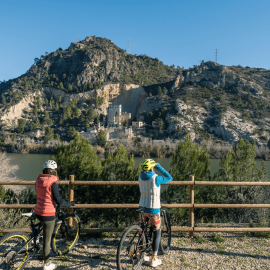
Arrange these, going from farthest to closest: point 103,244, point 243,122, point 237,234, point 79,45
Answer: point 79,45 → point 243,122 → point 237,234 → point 103,244

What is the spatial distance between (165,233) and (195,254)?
583 millimetres

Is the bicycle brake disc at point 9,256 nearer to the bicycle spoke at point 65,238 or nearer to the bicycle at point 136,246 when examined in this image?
the bicycle spoke at point 65,238

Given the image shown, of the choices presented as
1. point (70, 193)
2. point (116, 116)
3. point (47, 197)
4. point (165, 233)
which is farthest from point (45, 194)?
point (116, 116)

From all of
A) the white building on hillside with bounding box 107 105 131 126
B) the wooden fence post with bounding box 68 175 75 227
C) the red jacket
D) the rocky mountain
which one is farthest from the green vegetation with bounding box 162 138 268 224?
the white building on hillside with bounding box 107 105 131 126

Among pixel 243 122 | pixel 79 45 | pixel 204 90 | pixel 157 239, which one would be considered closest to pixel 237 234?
pixel 157 239

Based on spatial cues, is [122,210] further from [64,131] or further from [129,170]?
[64,131]

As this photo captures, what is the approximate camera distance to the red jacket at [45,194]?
8.93 feet

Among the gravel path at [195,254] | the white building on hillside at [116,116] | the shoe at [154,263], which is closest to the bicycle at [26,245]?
the gravel path at [195,254]

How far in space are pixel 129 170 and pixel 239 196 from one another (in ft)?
18.8

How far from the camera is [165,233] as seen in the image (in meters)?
3.56

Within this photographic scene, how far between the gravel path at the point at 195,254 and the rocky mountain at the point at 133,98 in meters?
64.5

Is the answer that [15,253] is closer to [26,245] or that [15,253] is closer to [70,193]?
[26,245]

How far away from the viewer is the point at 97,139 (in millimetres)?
65562

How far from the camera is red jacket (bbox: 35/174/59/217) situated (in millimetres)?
2721
